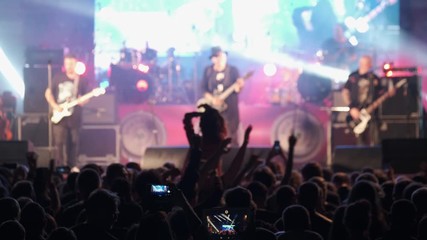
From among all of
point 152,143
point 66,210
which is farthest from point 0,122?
point 66,210

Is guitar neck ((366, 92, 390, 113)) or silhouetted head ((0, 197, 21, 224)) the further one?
guitar neck ((366, 92, 390, 113))

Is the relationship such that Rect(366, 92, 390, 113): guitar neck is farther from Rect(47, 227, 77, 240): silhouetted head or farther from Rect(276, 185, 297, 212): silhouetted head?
Rect(47, 227, 77, 240): silhouetted head

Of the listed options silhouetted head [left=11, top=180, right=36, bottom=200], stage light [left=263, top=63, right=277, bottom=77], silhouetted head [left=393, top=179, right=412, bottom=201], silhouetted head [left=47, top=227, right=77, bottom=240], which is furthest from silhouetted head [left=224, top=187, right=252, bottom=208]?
stage light [left=263, top=63, right=277, bottom=77]

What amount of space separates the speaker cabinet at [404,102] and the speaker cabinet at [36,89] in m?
6.09

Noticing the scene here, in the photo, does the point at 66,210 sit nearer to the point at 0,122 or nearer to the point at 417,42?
the point at 0,122

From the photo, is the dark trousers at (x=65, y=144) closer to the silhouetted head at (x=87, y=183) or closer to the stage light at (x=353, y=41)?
the stage light at (x=353, y=41)

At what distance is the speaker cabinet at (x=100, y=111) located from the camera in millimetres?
17219

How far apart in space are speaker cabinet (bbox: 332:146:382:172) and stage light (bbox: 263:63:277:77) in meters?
7.24

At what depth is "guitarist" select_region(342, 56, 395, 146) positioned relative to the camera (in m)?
15.9

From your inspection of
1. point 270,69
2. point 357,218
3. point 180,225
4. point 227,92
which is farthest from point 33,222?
point 270,69

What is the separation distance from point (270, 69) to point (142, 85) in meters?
3.16

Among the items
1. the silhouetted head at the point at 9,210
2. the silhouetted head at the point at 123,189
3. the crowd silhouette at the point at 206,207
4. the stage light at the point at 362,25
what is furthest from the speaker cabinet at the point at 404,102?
the silhouetted head at the point at 9,210

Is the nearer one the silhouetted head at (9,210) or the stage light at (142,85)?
the silhouetted head at (9,210)

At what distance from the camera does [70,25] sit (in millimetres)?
19766
